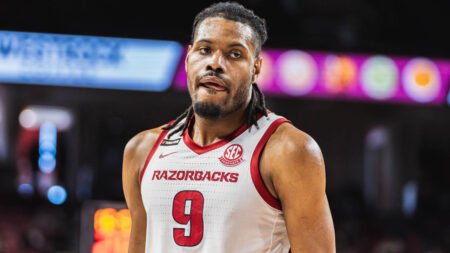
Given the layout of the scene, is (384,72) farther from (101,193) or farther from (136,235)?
(136,235)

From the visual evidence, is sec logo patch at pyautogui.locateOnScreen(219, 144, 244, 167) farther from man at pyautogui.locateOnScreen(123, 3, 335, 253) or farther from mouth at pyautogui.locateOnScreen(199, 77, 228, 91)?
mouth at pyautogui.locateOnScreen(199, 77, 228, 91)

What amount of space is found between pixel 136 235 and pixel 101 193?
7197 millimetres

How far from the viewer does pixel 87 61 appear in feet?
25.5

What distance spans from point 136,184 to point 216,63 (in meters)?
0.52

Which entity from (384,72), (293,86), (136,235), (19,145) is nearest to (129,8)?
(293,86)

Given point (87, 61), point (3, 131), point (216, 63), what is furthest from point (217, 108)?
point (3, 131)

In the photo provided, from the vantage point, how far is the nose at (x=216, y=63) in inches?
91.7

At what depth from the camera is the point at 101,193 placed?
9656 mm

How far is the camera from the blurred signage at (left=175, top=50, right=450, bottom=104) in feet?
25.7

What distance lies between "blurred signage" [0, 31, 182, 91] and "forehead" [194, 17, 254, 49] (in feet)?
17.7

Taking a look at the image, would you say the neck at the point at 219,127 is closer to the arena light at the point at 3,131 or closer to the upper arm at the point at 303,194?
the upper arm at the point at 303,194

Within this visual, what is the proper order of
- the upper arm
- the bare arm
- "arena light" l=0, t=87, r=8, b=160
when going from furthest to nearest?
"arena light" l=0, t=87, r=8, b=160 < the bare arm < the upper arm

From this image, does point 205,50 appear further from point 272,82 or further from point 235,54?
point 272,82

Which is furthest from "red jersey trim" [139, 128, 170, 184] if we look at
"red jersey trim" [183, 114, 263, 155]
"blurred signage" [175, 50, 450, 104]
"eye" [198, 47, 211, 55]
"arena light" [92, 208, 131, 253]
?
"blurred signage" [175, 50, 450, 104]
